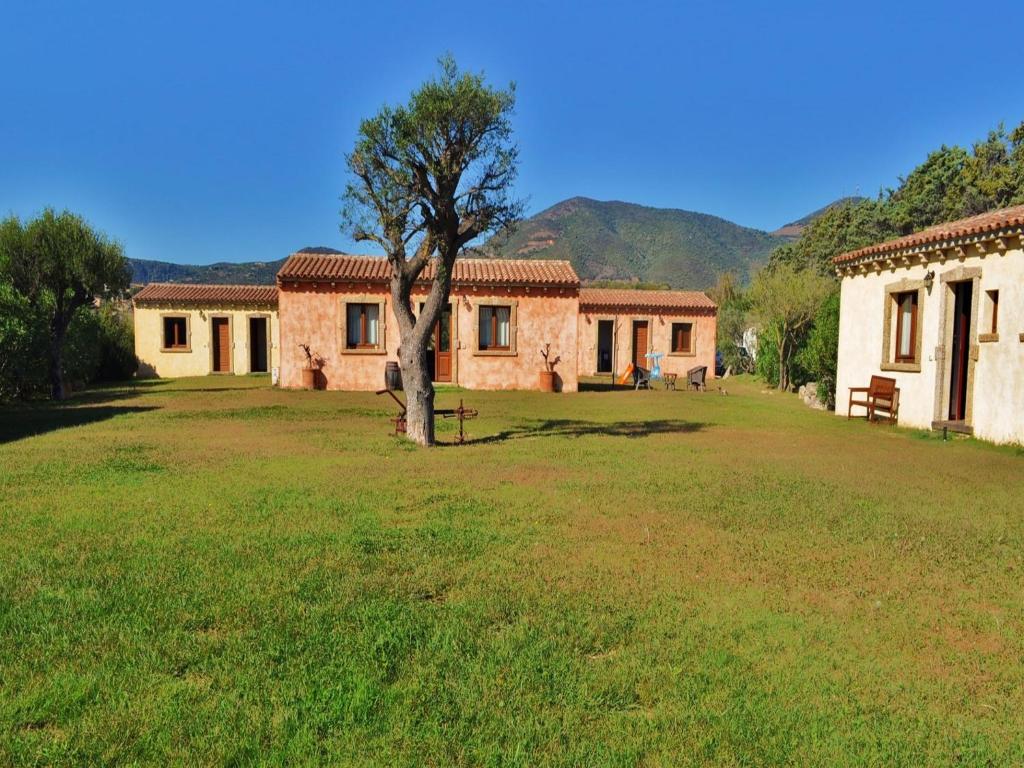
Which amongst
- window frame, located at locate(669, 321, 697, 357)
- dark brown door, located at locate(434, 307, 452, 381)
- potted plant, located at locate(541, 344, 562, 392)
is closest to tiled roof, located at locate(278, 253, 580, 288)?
dark brown door, located at locate(434, 307, 452, 381)

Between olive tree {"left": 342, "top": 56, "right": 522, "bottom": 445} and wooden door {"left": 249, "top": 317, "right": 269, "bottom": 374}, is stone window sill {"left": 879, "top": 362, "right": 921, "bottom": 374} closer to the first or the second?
olive tree {"left": 342, "top": 56, "right": 522, "bottom": 445}

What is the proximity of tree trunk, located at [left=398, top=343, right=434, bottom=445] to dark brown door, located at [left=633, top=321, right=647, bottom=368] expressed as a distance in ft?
67.6

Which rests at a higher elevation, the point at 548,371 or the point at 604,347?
the point at 604,347

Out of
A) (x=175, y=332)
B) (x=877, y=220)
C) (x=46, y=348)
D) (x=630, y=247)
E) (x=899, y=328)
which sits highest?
(x=630, y=247)

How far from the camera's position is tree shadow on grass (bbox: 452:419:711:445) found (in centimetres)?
1120

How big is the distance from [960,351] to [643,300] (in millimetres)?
17728

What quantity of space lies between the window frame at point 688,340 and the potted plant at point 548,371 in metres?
10.6

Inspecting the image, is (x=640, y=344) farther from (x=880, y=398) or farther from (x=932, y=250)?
(x=932, y=250)

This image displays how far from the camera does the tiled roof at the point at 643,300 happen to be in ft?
96.4

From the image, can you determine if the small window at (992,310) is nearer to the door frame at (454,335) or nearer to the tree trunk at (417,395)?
the tree trunk at (417,395)

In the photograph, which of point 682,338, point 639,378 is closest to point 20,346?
point 639,378

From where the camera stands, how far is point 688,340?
30016 millimetres

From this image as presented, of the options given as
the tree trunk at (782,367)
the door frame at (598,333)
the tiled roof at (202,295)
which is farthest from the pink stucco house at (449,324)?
the door frame at (598,333)

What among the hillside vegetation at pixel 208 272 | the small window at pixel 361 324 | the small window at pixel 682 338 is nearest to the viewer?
the small window at pixel 361 324
